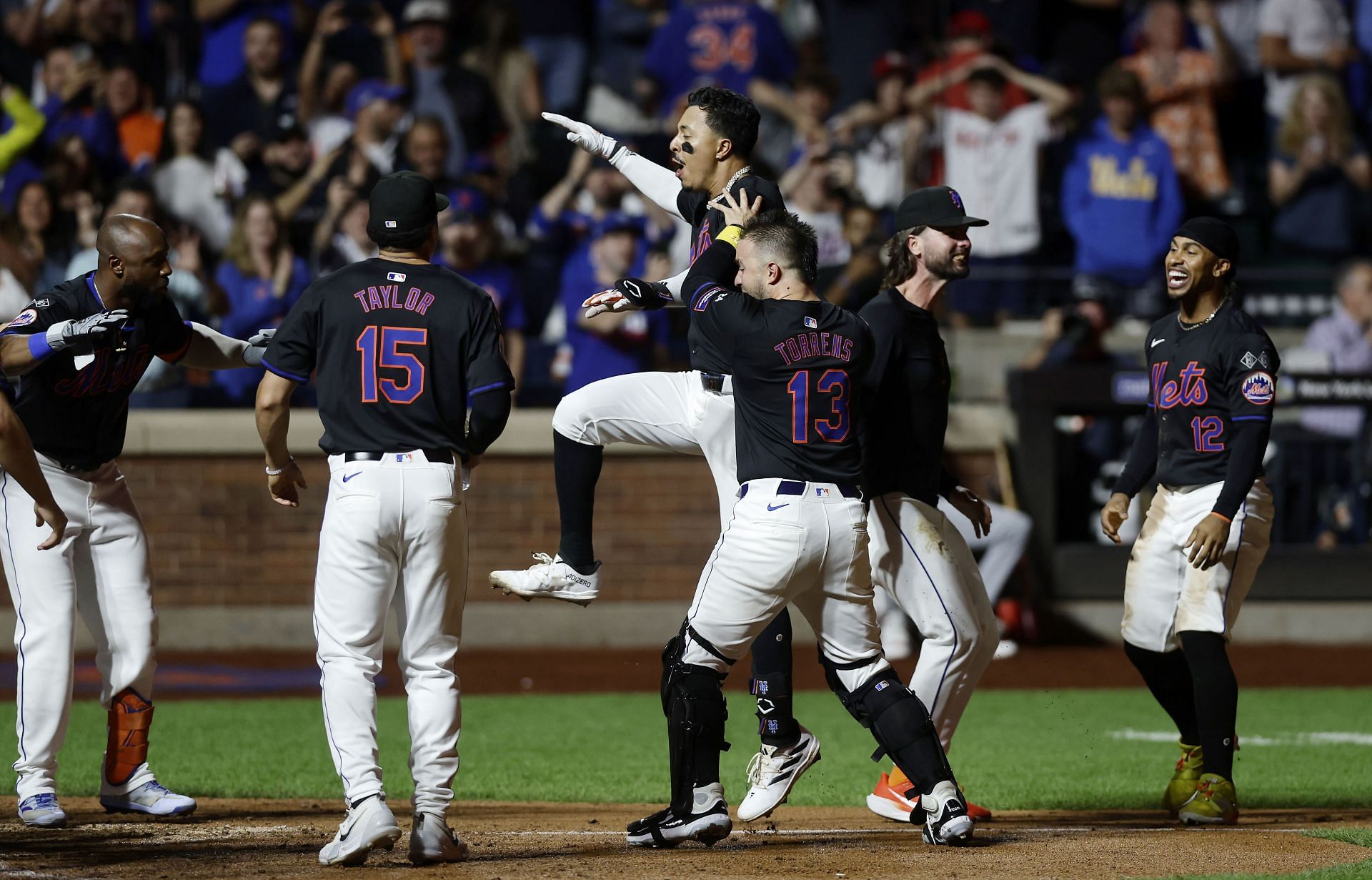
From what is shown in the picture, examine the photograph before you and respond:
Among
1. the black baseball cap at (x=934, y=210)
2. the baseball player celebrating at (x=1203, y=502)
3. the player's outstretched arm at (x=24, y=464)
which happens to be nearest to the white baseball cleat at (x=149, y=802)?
the player's outstretched arm at (x=24, y=464)

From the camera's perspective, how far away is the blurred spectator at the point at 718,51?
13094mm

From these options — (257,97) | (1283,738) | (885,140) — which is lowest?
(1283,738)

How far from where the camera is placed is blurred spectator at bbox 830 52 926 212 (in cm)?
1246

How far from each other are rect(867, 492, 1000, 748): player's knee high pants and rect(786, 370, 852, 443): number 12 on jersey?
673mm

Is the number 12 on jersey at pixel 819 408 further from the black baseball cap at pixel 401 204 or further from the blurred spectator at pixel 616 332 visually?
the blurred spectator at pixel 616 332

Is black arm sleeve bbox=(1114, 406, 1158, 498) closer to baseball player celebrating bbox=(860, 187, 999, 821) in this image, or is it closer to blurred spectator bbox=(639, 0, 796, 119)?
baseball player celebrating bbox=(860, 187, 999, 821)

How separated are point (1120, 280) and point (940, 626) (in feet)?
24.3

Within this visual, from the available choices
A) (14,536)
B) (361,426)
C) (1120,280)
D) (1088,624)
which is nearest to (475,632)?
(1088,624)

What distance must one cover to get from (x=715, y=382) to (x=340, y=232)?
23.7ft

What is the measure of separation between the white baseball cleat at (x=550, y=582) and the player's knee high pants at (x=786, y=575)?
520 millimetres

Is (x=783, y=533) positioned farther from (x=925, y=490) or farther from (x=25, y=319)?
(x=25, y=319)

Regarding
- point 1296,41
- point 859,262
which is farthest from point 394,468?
point 1296,41

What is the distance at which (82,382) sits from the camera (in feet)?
18.2

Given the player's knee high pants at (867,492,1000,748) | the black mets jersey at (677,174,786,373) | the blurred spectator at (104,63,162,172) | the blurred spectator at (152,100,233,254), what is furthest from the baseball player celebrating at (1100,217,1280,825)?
the blurred spectator at (104,63,162,172)
